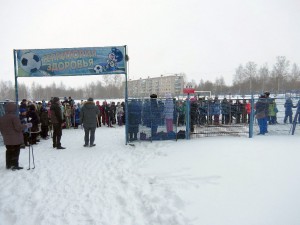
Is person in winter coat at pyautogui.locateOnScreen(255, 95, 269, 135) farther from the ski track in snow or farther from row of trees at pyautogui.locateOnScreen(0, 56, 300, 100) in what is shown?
row of trees at pyautogui.locateOnScreen(0, 56, 300, 100)

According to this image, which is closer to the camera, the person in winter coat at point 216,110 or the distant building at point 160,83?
the person in winter coat at point 216,110

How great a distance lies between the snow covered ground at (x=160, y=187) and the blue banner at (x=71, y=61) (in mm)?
3378

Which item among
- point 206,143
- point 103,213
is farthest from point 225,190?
point 206,143

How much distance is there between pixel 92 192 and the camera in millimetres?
4914

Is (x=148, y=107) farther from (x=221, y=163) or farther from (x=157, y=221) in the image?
(x=157, y=221)

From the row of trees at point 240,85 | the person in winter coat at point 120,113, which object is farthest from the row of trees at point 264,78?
the person in winter coat at point 120,113

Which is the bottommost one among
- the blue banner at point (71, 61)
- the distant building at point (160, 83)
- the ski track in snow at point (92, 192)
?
the ski track in snow at point (92, 192)

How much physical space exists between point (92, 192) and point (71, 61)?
6015 millimetres

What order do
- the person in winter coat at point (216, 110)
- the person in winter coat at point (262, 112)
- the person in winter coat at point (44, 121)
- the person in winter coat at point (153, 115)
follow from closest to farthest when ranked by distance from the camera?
the person in winter coat at point (153, 115) → the person in winter coat at point (262, 112) → the person in winter coat at point (44, 121) → the person in winter coat at point (216, 110)

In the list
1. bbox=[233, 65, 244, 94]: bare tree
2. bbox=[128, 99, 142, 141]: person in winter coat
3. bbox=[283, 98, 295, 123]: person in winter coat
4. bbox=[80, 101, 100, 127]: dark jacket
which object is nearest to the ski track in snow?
bbox=[80, 101, 100, 127]: dark jacket

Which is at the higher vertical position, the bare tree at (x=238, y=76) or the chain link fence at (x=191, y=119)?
the bare tree at (x=238, y=76)

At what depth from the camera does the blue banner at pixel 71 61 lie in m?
9.25

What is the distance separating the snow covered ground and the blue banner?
11.1 ft

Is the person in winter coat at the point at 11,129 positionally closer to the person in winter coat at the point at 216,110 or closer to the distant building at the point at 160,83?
the person in winter coat at the point at 216,110
